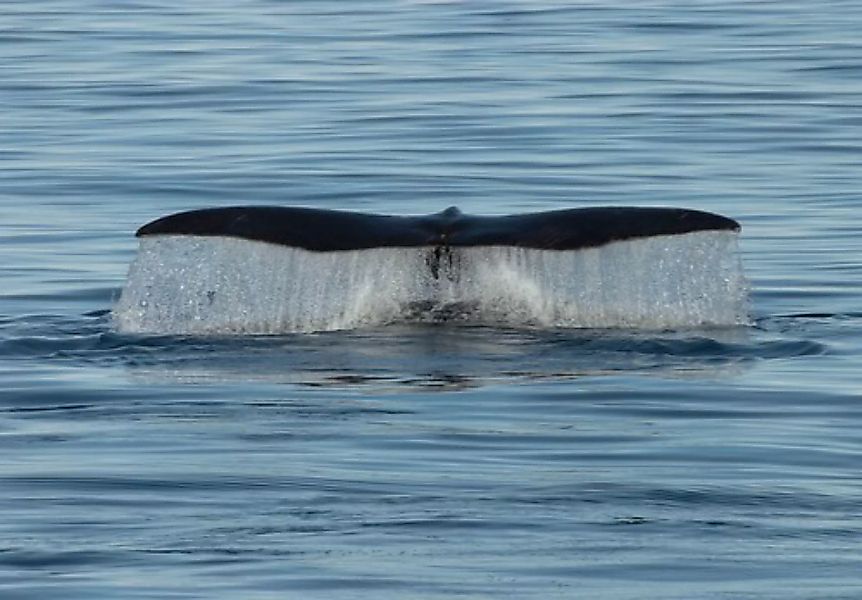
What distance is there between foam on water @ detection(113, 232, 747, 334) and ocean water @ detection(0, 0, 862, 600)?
6 centimetres

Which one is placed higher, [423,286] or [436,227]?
[436,227]

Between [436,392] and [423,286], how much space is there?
3.37 feet

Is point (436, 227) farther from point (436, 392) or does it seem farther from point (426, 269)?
point (436, 392)

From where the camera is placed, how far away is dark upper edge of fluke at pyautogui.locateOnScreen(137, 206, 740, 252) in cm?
1023

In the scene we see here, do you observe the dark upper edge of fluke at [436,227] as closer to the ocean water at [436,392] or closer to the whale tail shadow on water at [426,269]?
the whale tail shadow on water at [426,269]

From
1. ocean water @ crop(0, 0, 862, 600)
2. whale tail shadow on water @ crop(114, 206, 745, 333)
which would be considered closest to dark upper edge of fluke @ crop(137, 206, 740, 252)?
whale tail shadow on water @ crop(114, 206, 745, 333)

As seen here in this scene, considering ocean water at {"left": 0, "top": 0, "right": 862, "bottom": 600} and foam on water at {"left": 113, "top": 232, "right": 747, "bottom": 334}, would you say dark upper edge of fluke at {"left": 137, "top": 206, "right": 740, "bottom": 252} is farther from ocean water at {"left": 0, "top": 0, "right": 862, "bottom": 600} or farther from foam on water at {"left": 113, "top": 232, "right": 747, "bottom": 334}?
ocean water at {"left": 0, "top": 0, "right": 862, "bottom": 600}

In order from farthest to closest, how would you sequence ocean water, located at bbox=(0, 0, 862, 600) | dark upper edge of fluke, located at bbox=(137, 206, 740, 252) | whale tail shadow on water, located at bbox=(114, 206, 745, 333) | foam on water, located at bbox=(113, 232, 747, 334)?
foam on water, located at bbox=(113, 232, 747, 334) → whale tail shadow on water, located at bbox=(114, 206, 745, 333) → dark upper edge of fluke, located at bbox=(137, 206, 740, 252) → ocean water, located at bbox=(0, 0, 862, 600)

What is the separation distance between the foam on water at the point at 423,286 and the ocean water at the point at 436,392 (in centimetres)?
6

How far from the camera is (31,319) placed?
11.7m

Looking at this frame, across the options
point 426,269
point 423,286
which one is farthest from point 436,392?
point 423,286

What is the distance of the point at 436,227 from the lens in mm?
10562

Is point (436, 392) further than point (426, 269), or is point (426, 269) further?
point (426, 269)

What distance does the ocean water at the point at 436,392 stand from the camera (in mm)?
7090
